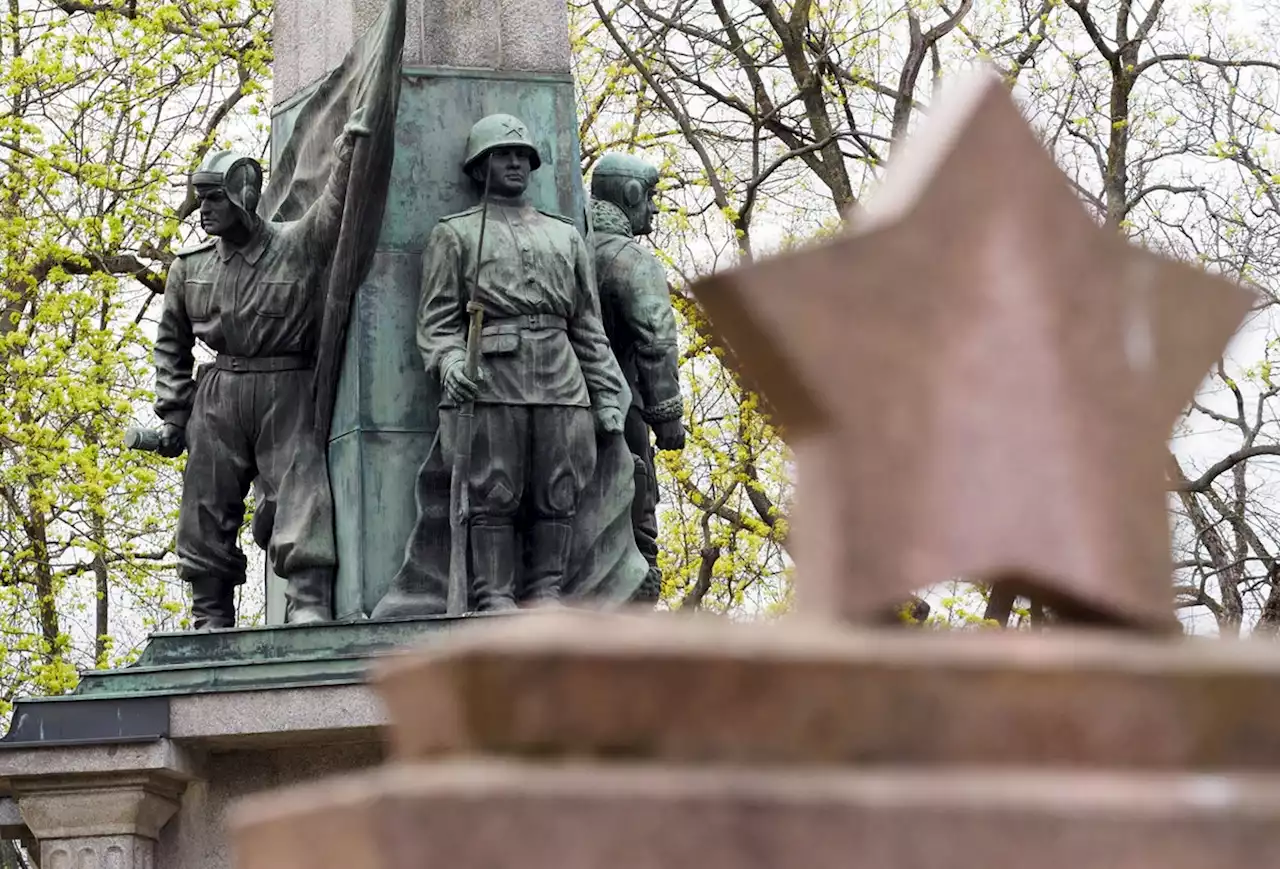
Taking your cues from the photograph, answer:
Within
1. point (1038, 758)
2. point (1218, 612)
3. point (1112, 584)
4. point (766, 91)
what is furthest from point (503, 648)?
point (766, 91)

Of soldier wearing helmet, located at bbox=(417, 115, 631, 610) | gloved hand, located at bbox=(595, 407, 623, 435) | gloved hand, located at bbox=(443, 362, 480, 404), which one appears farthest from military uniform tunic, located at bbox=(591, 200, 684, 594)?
gloved hand, located at bbox=(443, 362, 480, 404)

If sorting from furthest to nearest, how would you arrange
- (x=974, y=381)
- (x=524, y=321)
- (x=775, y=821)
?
(x=524, y=321)
(x=974, y=381)
(x=775, y=821)

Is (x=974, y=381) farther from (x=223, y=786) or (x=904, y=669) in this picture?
(x=223, y=786)

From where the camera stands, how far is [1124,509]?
2.76 metres

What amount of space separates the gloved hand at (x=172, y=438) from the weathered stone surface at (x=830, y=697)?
7.64 metres

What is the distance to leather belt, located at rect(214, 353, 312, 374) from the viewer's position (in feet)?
31.7

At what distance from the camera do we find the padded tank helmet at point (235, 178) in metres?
9.51

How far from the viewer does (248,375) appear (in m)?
9.67

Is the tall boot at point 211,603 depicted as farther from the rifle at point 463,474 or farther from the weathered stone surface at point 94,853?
the weathered stone surface at point 94,853

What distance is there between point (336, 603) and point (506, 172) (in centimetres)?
169

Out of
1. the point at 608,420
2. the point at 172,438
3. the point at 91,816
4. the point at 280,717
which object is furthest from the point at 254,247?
the point at 91,816

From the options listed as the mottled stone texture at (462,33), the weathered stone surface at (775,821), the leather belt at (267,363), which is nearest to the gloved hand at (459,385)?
the leather belt at (267,363)

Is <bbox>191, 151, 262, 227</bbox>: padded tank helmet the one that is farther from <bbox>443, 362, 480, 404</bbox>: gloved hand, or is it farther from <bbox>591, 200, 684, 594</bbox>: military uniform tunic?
<bbox>591, 200, 684, 594</bbox>: military uniform tunic

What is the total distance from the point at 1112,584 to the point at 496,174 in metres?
7.06
